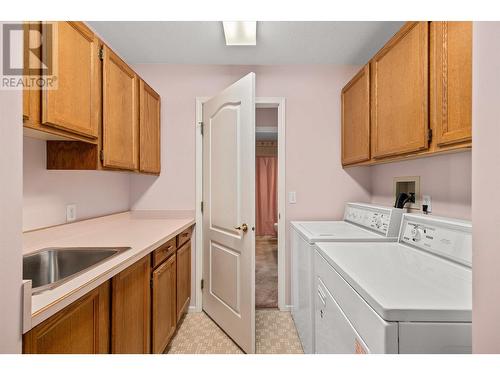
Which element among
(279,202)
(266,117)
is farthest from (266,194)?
(279,202)

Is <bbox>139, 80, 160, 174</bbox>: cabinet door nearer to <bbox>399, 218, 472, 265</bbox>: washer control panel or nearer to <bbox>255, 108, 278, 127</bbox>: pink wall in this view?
<bbox>255, 108, 278, 127</bbox>: pink wall

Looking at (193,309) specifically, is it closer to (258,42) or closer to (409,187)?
(409,187)

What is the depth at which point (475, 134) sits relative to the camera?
457 mm

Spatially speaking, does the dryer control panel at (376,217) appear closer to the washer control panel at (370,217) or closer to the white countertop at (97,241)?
the washer control panel at (370,217)

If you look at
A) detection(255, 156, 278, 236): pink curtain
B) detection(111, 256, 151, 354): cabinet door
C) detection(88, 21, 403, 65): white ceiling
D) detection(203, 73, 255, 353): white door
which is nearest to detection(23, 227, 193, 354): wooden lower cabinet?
detection(111, 256, 151, 354): cabinet door

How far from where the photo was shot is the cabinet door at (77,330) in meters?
0.73

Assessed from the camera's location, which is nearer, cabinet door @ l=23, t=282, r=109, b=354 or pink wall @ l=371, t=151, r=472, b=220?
cabinet door @ l=23, t=282, r=109, b=354

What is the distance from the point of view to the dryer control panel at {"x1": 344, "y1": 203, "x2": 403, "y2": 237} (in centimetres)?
166

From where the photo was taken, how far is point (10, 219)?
1.65 feet

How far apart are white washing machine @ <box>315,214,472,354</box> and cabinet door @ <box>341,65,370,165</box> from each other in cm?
69

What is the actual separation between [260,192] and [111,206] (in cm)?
423

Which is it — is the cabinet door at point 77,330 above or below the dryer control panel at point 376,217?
Answer: below

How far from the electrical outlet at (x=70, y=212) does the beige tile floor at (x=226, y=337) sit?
1171mm

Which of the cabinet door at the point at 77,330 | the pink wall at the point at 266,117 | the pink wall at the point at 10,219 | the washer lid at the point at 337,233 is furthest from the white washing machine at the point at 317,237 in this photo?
the pink wall at the point at 266,117
